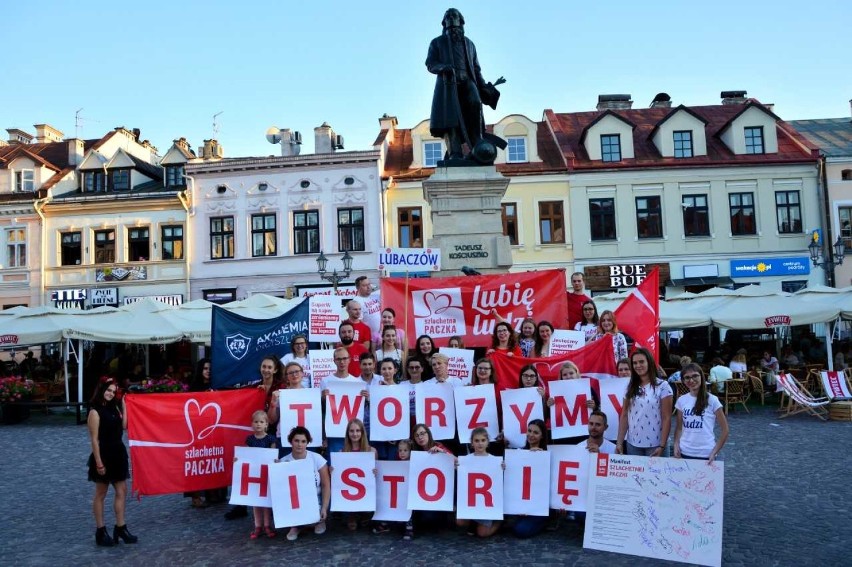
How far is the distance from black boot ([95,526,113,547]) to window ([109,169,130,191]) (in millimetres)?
A: 30961

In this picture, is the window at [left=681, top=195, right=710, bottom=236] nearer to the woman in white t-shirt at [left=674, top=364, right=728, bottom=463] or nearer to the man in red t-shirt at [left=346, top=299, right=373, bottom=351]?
the man in red t-shirt at [left=346, top=299, right=373, bottom=351]

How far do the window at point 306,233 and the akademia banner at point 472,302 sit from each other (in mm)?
23689

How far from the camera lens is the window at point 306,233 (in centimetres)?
3288

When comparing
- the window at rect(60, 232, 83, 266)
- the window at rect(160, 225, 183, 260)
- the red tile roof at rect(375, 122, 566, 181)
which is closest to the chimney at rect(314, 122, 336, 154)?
the red tile roof at rect(375, 122, 566, 181)

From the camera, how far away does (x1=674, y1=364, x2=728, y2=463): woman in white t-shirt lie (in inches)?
259

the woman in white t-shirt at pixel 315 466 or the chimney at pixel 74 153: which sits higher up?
the chimney at pixel 74 153

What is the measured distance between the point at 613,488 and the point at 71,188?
35.1 meters

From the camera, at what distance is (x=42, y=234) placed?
34.1 meters

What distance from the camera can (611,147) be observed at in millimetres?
32312

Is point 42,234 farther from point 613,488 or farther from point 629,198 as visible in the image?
point 613,488

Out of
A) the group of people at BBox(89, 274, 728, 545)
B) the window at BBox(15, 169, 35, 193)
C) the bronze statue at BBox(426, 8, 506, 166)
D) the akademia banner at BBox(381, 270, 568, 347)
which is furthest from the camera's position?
the window at BBox(15, 169, 35, 193)

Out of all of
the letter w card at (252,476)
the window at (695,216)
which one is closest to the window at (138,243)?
the window at (695,216)

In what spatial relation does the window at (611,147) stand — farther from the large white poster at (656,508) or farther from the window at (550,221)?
the large white poster at (656,508)

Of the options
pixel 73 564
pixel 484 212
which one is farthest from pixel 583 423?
pixel 73 564
